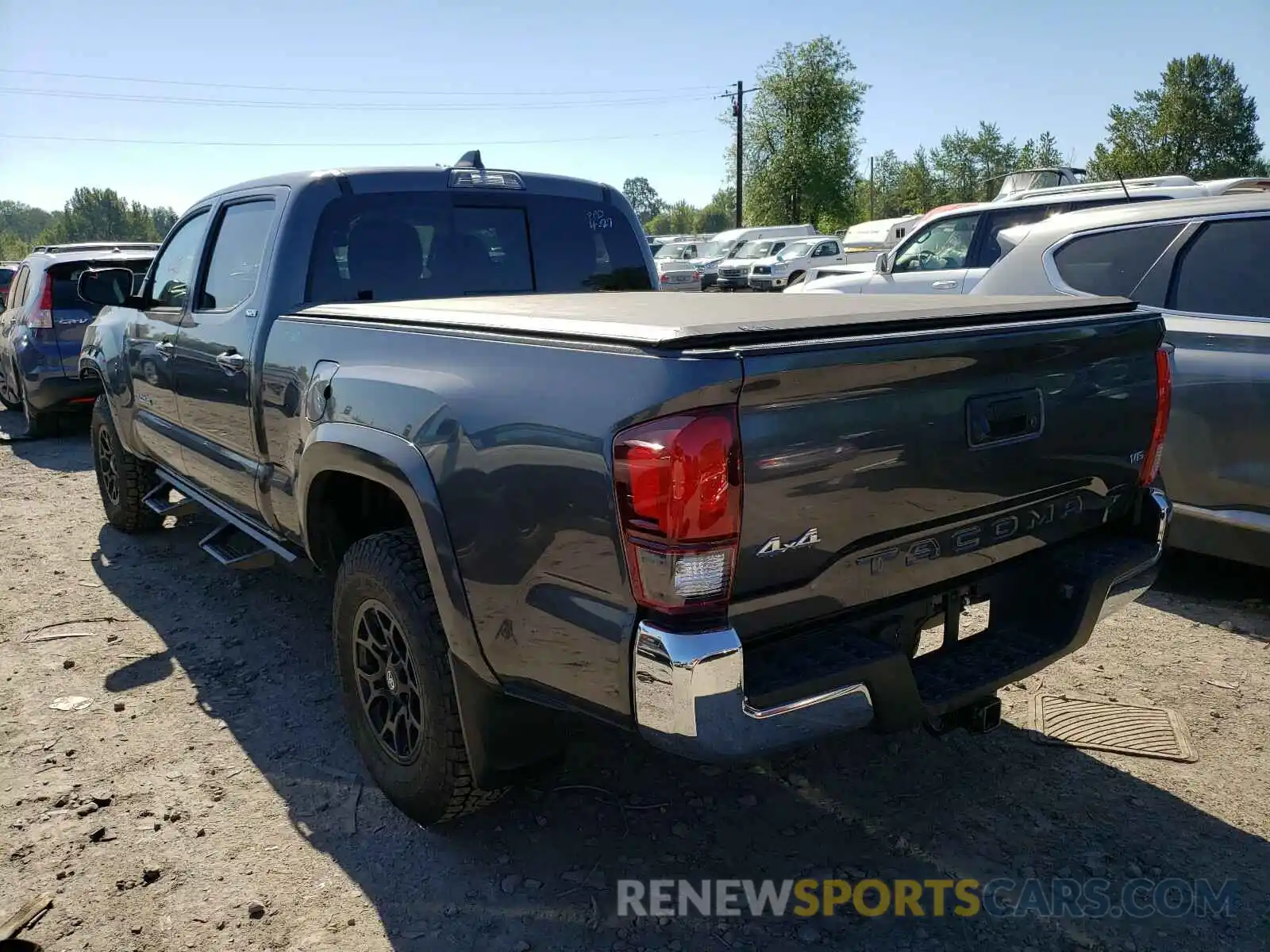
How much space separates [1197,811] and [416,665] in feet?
7.74

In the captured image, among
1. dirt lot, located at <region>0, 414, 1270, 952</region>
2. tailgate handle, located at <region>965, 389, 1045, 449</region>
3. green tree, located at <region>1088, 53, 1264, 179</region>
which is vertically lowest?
dirt lot, located at <region>0, 414, 1270, 952</region>

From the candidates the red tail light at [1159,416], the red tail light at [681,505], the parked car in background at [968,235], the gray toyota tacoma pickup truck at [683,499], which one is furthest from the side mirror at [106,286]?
the parked car in background at [968,235]

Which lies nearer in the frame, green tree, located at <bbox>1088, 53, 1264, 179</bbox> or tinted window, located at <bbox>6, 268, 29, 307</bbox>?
tinted window, located at <bbox>6, 268, 29, 307</bbox>

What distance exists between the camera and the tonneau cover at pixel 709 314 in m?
1.94

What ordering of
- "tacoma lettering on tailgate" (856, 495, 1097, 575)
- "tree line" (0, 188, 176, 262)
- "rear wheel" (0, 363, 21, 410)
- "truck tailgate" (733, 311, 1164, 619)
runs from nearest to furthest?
"truck tailgate" (733, 311, 1164, 619) → "tacoma lettering on tailgate" (856, 495, 1097, 575) → "rear wheel" (0, 363, 21, 410) → "tree line" (0, 188, 176, 262)

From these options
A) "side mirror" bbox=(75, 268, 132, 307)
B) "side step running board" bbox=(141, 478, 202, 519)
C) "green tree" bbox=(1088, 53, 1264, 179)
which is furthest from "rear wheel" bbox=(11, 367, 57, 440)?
"green tree" bbox=(1088, 53, 1264, 179)

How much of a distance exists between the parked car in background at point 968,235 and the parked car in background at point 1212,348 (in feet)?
11.7

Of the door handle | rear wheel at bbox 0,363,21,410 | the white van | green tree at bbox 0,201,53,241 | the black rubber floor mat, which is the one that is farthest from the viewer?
green tree at bbox 0,201,53,241

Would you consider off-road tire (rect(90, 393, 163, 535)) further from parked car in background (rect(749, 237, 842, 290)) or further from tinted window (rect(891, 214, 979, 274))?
parked car in background (rect(749, 237, 842, 290))

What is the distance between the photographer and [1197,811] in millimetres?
2770

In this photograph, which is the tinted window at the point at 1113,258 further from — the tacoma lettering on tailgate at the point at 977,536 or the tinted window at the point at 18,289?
the tinted window at the point at 18,289

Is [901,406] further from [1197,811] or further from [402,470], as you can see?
[1197,811]

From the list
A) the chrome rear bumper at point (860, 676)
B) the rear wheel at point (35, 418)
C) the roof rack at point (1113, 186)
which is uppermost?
the roof rack at point (1113, 186)

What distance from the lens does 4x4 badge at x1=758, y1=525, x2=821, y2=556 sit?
1.90 meters
